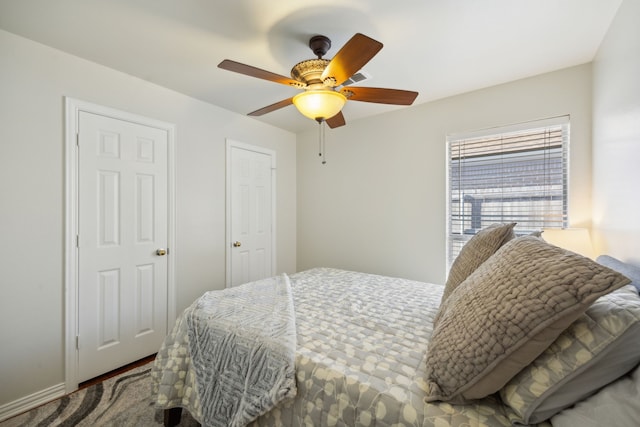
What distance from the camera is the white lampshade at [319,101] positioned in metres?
1.76

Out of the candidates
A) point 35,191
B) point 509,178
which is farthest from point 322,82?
point 35,191

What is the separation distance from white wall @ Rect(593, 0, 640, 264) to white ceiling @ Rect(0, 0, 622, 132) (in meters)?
0.21

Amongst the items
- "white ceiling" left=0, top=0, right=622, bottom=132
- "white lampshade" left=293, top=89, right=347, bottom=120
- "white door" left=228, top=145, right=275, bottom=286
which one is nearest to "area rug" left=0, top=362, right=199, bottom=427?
"white door" left=228, top=145, right=275, bottom=286

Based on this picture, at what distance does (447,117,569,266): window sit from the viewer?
2.41m

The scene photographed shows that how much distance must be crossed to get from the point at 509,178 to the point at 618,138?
0.95m

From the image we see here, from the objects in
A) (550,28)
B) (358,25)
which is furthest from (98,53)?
(550,28)

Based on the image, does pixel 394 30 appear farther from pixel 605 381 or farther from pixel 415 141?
pixel 605 381

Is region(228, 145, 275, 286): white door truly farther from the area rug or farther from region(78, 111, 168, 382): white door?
the area rug

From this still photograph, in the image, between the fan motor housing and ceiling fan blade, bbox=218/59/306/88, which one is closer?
ceiling fan blade, bbox=218/59/306/88

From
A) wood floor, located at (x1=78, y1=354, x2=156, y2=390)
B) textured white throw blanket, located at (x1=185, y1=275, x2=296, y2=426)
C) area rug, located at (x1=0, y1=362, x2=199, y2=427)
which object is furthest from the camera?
wood floor, located at (x1=78, y1=354, x2=156, y2=390)

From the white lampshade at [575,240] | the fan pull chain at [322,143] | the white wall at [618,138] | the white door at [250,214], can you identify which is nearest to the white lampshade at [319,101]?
the white wall at [618,138]

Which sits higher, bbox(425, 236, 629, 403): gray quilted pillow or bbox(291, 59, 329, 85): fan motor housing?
bbox(291, 59, 329, 85): fan motor housing

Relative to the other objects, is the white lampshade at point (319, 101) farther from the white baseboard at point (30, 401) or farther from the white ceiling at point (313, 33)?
the white baseboard at point (30, 401)

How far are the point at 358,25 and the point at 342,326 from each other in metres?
1.82
